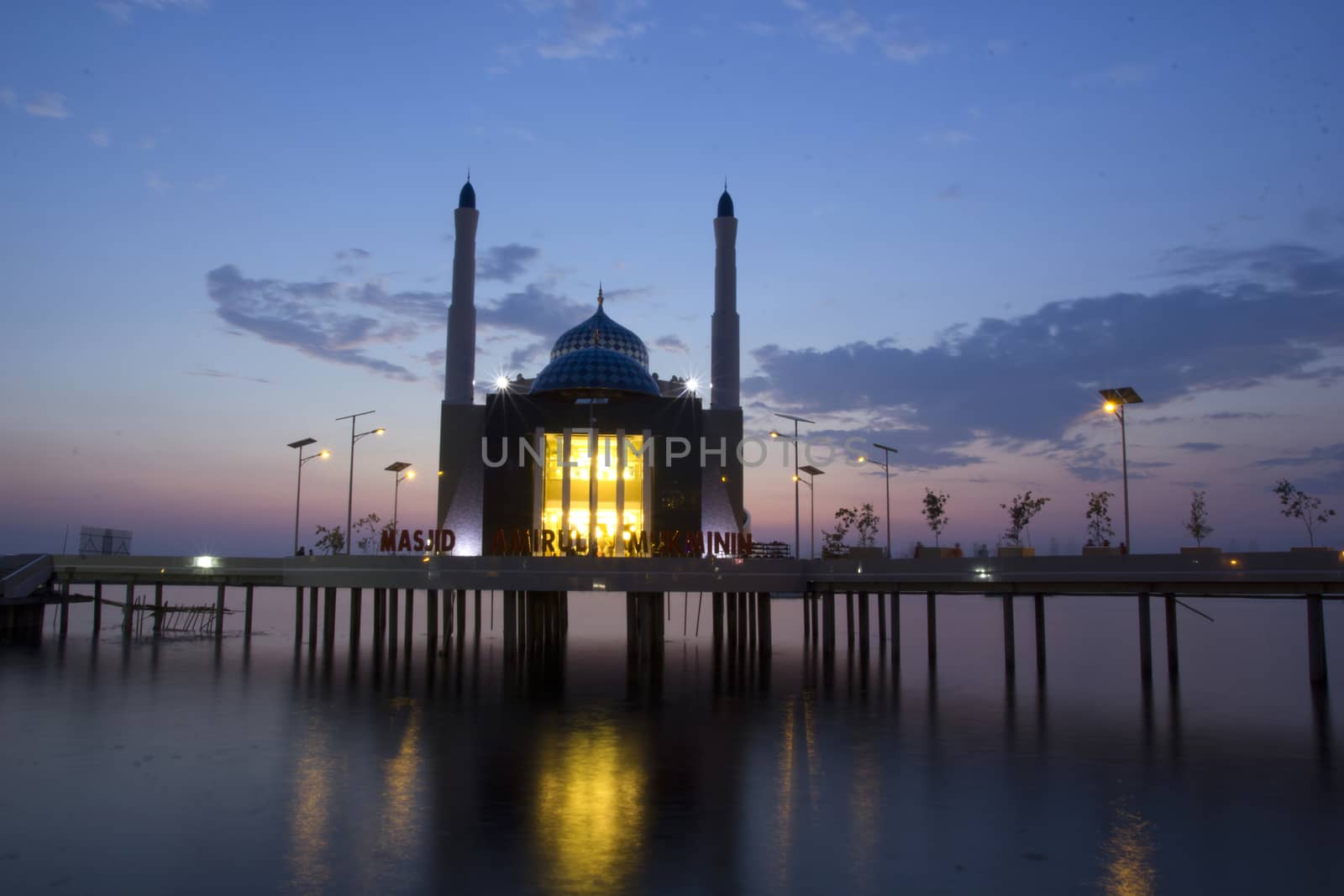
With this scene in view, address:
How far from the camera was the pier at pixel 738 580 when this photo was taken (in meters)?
42.8

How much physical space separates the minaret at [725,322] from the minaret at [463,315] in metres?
19.3

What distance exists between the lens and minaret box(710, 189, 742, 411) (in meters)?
81.3

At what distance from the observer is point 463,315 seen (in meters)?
78.1

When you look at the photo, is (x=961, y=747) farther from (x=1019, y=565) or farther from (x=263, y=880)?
(x=263, y=880)

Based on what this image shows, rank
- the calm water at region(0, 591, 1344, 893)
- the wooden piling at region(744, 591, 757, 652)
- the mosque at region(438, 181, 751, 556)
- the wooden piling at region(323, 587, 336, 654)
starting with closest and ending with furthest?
the calm water at region(0, 591, 1344, 893)
the wooden piling at region(323, 587, 336, 654)
the mosque at region(438, 181, 751, 556)
the wooden piling at region(744, 591, 757, 652)

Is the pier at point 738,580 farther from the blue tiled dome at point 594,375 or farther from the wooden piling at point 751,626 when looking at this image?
the blue tiled dome at point 594,375

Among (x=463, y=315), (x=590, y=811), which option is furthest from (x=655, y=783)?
(x=463, y=315)

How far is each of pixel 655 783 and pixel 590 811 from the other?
3887 millimetres

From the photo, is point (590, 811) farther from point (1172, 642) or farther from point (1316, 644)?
point (1172, 642)

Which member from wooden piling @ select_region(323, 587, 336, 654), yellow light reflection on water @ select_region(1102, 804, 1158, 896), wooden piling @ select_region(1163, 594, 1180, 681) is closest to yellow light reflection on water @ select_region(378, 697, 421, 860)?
yellow light reflection on water @ select_region(1102, 804, 1158, 896)

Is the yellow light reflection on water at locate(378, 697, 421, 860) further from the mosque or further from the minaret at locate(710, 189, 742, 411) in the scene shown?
the minaret at locate(710, 189, 742, 411)

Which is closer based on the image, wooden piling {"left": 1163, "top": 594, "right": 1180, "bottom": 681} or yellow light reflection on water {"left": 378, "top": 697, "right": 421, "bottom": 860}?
yellow light reflection on water {"left": 378, "top": 697, "right": 421, "bottom": 860}

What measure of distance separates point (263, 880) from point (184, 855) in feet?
10.1

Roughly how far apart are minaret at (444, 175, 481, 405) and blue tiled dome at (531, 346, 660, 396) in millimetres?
7164
